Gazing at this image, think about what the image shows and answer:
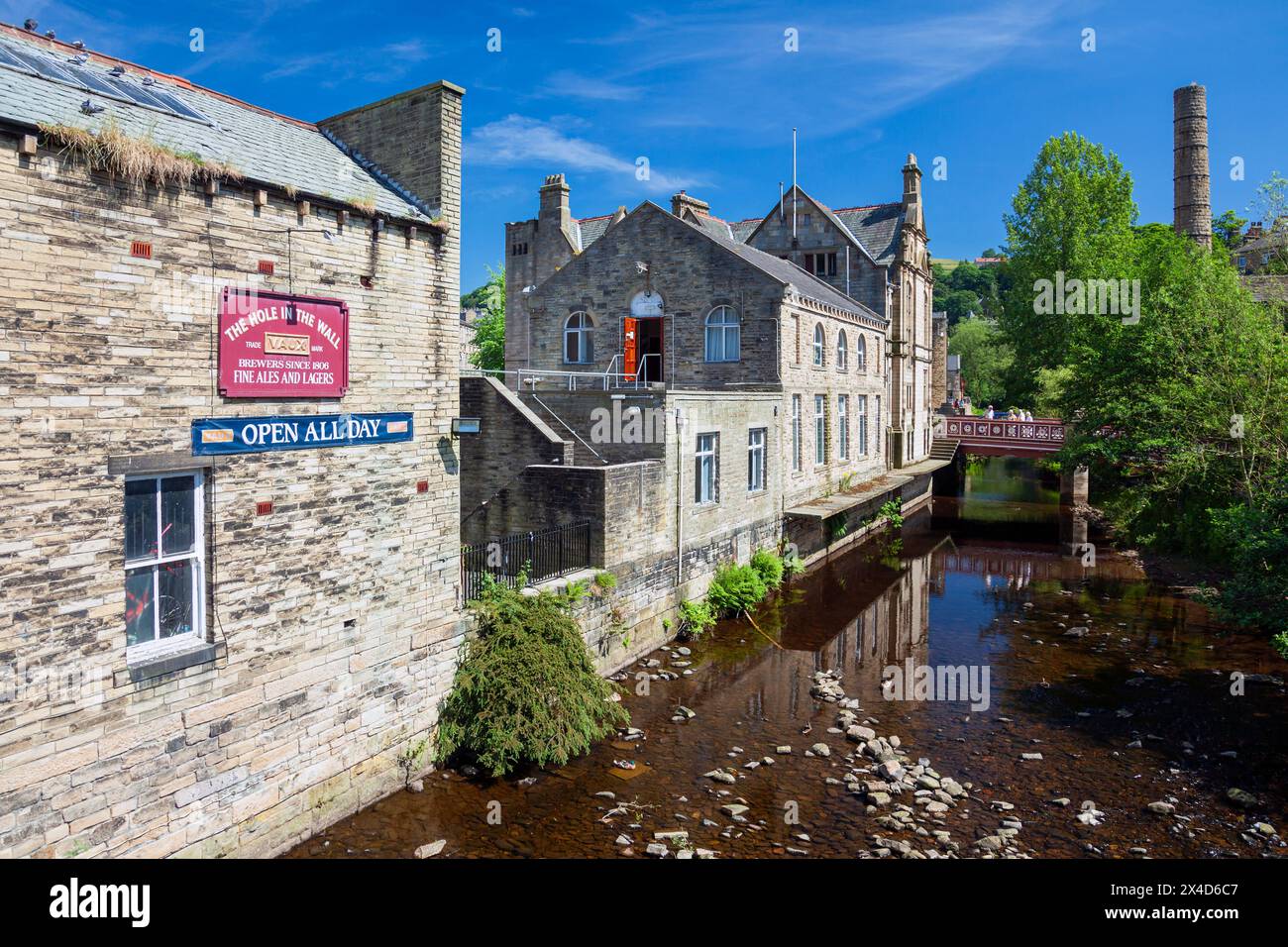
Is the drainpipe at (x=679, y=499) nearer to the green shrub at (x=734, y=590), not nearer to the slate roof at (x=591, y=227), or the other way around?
the green shrub at (x=734, y=590)

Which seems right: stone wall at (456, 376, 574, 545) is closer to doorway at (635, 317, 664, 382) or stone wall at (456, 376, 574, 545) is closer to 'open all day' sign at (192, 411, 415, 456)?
'open all day' sign at (192, 411, 415, 456)

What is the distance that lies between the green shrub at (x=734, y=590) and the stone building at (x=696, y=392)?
1.27ft

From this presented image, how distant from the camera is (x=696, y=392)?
63.6ft

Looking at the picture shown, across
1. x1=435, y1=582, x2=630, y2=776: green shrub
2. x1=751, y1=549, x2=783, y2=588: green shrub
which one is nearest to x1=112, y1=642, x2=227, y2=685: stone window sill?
x1=435, y1=582, x2=630, y2=776: green shrub

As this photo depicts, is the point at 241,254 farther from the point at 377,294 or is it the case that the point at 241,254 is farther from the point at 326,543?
the point at 326,543

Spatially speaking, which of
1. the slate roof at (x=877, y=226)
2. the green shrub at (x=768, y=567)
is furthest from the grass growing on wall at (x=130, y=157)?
the slate roof at (x=877, y=226)

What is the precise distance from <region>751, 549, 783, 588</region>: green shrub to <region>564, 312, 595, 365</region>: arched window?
1013cm

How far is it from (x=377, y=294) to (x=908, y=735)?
33.9ft

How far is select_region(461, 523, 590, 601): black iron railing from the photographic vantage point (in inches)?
515

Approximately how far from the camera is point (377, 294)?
10.4m

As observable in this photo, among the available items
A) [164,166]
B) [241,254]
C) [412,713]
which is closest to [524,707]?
[412,713]

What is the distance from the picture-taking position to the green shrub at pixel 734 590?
19.8 meters

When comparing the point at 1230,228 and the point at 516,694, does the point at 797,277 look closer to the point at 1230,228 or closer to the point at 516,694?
the point at 516,694

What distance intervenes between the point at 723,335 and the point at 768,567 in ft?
25.8
